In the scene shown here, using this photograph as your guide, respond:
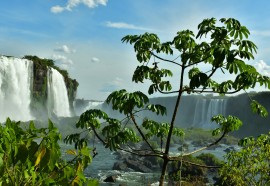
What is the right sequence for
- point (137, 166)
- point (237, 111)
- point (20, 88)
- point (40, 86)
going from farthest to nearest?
point (237, 111) < point (40, 86) < point (20, 88) < point (137, 166)

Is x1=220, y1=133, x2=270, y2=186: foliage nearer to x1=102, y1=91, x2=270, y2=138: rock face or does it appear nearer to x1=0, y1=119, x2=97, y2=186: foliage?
x1=0, y1=119, x2=97, y2=186: foliage

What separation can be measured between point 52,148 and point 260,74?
10.4 ft

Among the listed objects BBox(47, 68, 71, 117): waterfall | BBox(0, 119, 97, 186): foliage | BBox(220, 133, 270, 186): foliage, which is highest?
BBox(47, 68, 71, 117): waterfall

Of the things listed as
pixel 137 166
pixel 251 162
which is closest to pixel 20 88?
pixel 137 166

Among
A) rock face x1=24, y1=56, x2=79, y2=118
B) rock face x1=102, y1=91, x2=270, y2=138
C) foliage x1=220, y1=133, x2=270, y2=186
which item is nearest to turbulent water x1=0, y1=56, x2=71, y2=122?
rock face x1=24, y1=56, x2=79, y2=118

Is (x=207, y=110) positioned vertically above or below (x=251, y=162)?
above

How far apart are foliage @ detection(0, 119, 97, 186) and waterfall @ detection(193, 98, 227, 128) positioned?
2917 inches

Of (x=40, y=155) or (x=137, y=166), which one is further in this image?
(x=137, y=166)

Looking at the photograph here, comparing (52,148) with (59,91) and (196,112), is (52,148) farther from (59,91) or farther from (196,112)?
(196,112)

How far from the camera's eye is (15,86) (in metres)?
46.9

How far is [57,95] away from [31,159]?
181ft

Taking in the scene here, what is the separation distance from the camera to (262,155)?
19.1 ft

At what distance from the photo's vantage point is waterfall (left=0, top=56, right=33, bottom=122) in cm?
4434

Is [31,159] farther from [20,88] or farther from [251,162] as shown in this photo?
[20,88]
